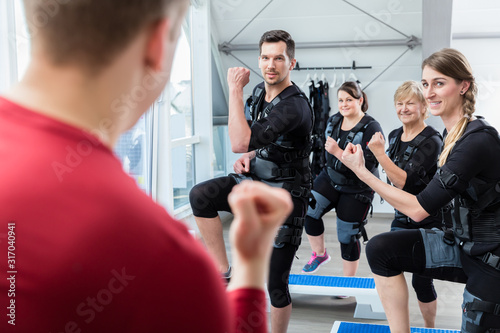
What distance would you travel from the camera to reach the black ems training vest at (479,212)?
216 cm

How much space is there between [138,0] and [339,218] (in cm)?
360

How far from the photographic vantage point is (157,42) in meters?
0.55

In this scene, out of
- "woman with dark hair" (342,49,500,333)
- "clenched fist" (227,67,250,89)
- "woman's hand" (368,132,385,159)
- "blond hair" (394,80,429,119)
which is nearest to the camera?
"woman with dark hair" (342,49,500,333)

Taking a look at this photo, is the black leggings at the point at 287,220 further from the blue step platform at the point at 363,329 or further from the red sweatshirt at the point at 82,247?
the red sweatshirt at the point at 82,247

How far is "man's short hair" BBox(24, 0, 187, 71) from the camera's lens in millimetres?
508

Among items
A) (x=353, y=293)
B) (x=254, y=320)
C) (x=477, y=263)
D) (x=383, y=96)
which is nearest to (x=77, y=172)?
(x=254, y=320)

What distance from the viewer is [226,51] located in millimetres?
6984

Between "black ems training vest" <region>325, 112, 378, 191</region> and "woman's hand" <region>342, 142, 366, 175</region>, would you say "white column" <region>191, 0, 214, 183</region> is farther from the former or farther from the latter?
"woman's hand" <region>342, 142, 366, 175</region>

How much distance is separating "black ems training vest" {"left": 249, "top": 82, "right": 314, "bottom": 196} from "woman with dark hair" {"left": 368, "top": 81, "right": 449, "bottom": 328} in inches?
18.9

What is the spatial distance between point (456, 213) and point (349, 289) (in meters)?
1.73

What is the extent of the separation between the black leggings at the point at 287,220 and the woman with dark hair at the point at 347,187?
34.6 inches

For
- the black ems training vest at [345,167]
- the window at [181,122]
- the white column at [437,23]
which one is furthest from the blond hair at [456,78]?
the window at [181,122]

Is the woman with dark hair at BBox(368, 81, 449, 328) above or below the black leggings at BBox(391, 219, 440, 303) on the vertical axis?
above

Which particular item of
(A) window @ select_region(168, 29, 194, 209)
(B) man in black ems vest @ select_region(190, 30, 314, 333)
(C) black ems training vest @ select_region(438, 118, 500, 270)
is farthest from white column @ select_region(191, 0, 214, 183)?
(C) black ems training vest @ select_region(438, 118, 500, 270)
